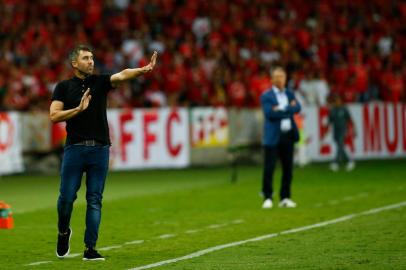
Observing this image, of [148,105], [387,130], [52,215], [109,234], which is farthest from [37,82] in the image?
[109,234]

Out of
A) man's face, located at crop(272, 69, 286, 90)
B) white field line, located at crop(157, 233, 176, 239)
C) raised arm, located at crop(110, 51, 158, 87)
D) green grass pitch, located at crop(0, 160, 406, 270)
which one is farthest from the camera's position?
man's face, located at crop(272, 69, 286, 90)

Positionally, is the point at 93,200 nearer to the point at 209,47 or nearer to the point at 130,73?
the point at 130,73

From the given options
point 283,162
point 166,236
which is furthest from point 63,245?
point 283,162

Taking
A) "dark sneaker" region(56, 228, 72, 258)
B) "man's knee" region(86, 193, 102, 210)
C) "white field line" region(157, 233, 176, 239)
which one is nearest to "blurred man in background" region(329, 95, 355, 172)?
"white field line" region(157, 233, 176, 239)

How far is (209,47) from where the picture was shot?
119ft

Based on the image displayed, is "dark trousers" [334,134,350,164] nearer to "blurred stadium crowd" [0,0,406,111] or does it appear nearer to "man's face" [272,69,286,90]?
"blurred stadium crowd" [0,0,406,111]

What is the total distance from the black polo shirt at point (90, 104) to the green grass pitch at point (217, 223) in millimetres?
1328

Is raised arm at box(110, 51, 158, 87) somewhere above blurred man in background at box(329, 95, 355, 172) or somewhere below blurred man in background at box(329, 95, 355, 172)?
above

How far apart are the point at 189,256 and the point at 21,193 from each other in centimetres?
1187

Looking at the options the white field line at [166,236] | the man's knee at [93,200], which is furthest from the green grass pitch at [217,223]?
the man's knee at [93,200]

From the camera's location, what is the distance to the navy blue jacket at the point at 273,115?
19.2m

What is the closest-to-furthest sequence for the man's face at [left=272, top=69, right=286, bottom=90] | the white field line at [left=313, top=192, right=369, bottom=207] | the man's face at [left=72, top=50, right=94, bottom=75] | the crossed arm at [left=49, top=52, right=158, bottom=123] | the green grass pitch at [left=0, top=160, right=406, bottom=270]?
the crossed arm at [left=49, top=52, right=158, bottom=123] < the green grass pitch at [left=0, top=160, right=406, bottom=270] < the man's face at [left=72, top=50, right=94, bottom=75] < the man's face at [left=272, top=69, right=286, bottom=90] < the white field line at [left=313, top=192, right=369, bottom=207]

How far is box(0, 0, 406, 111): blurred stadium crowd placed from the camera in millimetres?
32812

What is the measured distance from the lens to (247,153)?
3250cm
